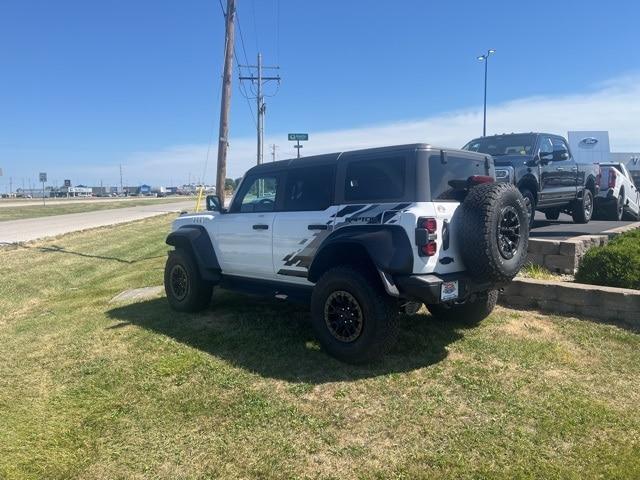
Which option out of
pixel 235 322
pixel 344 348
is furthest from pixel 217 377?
pixel 235 322

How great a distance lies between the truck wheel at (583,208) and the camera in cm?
1112

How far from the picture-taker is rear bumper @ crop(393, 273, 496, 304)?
4.29 metres

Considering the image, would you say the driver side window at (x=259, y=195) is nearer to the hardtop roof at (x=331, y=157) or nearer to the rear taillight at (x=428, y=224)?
the hardtop roof at (x=331, y=157)

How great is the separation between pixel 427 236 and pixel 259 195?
8.53 feet

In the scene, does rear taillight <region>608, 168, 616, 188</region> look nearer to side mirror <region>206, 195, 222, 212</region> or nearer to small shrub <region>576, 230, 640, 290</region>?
small shrub <region>576, 230, 640, 290</region>

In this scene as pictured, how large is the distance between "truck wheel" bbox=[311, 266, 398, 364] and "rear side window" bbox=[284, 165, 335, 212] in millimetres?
874

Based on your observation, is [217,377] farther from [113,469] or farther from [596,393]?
[596,393]

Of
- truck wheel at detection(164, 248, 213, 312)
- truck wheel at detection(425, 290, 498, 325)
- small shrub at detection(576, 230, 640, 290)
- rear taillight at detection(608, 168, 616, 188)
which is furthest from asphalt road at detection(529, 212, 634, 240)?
truck wheel at detection(164, 248, 213, 312)

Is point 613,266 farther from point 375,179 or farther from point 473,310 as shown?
point 375,179

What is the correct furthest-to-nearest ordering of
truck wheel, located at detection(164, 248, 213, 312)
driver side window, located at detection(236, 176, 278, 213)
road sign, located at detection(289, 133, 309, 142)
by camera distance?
1. road sign, located at detection(289, 133, 309, 142)
2. truck wheel, located at detection(164, 248, 213, 312)
3. driver side window, located at detection(236, 176, 278, 213)

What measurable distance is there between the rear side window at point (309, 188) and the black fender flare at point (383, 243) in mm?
591

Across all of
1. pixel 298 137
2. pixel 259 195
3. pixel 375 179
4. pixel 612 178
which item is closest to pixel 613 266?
pixel 375 179

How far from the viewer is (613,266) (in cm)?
605

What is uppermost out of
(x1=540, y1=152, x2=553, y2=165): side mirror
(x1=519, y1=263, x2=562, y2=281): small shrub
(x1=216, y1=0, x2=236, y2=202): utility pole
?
(x1=216, y1=0, x2=236, y2=202): utility pole
